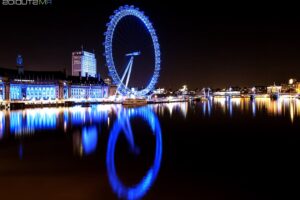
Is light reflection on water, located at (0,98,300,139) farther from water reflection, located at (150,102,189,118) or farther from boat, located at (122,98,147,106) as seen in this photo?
boat, located at (122,98,147,106)

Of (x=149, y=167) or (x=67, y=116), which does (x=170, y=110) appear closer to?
(x=67, y=116)

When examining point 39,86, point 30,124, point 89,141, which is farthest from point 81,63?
point 89,141

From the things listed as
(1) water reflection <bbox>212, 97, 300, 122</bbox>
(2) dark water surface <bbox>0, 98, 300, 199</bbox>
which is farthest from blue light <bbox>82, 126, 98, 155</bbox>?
(1) water reflection <bbox>212, 97, 300, 122</bbox>

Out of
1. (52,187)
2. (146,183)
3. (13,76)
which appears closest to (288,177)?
(146,183)

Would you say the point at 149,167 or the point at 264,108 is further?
the point at 264,108

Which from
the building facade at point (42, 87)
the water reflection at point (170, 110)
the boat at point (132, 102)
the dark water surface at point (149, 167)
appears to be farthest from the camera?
the building facade at point (42, 87)

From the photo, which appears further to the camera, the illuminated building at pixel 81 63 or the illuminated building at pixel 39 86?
the illuminated building at pixel 81 63

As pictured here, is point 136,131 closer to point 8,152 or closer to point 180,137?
point 180,137

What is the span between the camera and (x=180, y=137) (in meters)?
16.2

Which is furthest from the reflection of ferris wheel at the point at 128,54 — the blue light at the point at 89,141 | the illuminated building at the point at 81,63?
the illuminated building at the point at 81,63

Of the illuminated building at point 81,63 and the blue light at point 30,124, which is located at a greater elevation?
the illuminated building at point 81,63

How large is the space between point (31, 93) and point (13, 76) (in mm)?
5438

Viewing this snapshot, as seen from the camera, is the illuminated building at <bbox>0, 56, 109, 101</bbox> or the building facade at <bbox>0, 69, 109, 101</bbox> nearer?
the building facade at <bbox>0, 69, 109, 101</bbox>

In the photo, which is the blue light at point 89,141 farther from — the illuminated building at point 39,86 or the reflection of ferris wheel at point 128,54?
the illuminated building at point 39,86
